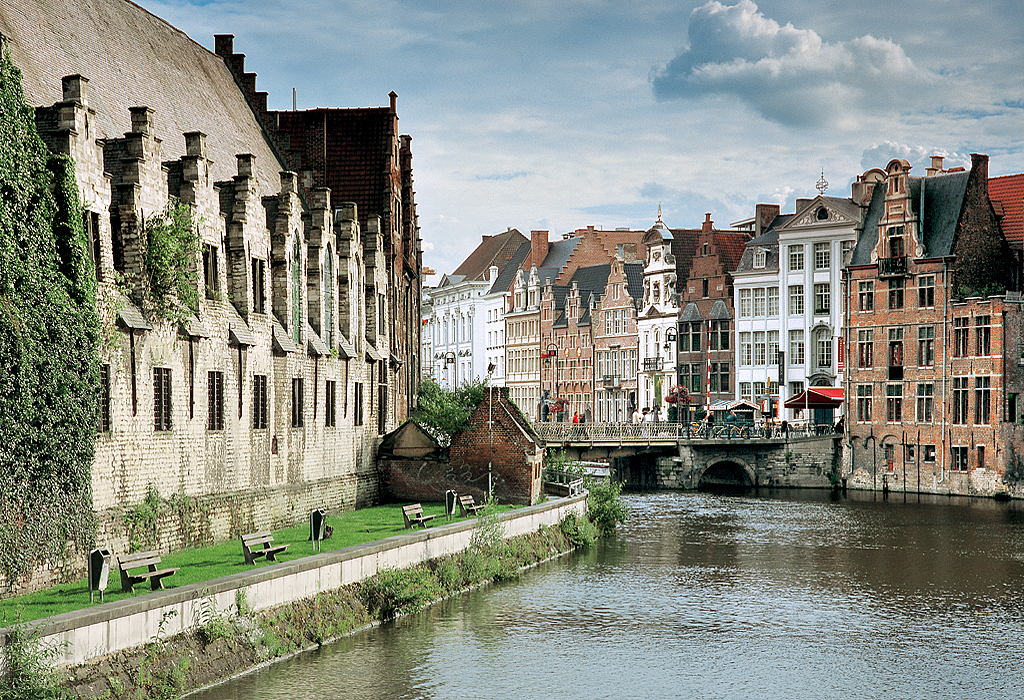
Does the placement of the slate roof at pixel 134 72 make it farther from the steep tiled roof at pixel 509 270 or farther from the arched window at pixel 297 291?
the steep tiled roof at pixel 509 270

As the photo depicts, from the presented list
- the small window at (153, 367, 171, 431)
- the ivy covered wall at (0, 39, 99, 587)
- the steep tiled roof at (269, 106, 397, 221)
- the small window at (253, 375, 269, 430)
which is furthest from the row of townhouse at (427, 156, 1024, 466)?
the ivy covered wall at (0, 39, 99, 587)

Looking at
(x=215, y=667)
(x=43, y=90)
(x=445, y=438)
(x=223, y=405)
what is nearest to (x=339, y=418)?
(x=445, y=438)

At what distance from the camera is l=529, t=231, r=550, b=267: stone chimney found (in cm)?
9888

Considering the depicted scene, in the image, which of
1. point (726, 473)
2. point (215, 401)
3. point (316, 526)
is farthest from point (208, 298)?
point (726, 473)

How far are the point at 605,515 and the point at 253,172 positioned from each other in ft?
57.2

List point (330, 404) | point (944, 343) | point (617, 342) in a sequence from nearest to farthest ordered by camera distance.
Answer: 1. point (330, 404)
2. point (944, 343)
3. point (617, 342)

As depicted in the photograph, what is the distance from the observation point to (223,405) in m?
25.1

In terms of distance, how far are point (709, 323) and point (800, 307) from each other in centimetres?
660

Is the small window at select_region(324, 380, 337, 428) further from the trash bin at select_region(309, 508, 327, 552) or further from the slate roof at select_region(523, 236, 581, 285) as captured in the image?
the slate roof at select_region(523, 236, 581, 285)

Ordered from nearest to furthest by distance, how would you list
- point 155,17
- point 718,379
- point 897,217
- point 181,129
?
point 181,129 → point 155,17 → point 897,217 → point 718,379

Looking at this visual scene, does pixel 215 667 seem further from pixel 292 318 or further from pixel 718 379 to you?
pixel 718 379

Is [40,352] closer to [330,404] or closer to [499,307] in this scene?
[330,404]

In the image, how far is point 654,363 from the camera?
7400 centimetres

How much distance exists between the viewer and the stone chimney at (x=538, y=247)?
98875 mm
